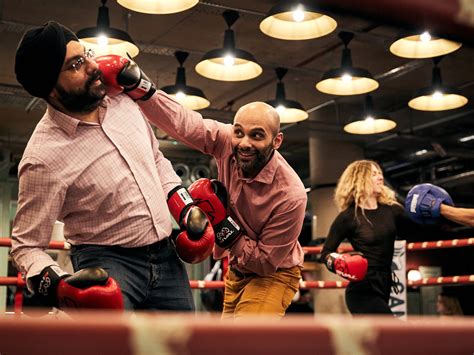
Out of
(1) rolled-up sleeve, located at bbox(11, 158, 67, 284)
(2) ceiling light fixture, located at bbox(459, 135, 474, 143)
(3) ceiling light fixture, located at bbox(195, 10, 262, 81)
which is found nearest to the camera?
(1) rolled-up sleeve, located at bbox(11, 158, 67, 284)

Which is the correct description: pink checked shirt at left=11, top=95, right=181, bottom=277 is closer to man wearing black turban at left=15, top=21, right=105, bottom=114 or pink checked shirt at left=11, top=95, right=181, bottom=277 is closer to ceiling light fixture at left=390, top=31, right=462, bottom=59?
man wearing black turban at left=15, top=21, right=105, bottom=114

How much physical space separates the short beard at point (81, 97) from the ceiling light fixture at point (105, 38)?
2817 mm

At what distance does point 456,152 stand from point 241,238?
8.46 metres

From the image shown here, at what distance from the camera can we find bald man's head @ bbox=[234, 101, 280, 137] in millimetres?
2518

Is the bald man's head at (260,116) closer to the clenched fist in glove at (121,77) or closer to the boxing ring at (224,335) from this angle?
the clenched fist in glove at (121,77)

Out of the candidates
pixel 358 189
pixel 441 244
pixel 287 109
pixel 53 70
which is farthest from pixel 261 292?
pixel 287 109

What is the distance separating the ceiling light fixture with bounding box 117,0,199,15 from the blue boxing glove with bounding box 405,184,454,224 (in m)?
1.83

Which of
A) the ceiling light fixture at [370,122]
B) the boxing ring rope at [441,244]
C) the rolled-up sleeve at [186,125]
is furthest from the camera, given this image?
the ceiling light fixture at [370,122]

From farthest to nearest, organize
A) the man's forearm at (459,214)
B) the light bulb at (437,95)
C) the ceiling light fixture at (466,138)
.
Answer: the ceiling light fixture at (466,138)
the light bulb at (437,95)
the man's forearm at (459,214)

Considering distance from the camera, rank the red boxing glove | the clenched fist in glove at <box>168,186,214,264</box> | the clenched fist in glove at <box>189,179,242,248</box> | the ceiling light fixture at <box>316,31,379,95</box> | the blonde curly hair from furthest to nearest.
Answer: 1. the ceiling light fixture at <box>316,31,379,95</box>
2. the blonde curly hair
3. the clenched fist in glove at <box>189,179,242,248</box>
4. the clenched fist in glove at <box>168,186,214,264</box>
5. the red boxing glove

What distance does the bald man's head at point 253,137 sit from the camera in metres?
2.50

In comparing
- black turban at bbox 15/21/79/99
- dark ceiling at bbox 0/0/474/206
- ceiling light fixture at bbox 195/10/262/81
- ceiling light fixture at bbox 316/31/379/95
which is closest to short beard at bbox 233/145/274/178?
black turban at bbox 15/21/79/99

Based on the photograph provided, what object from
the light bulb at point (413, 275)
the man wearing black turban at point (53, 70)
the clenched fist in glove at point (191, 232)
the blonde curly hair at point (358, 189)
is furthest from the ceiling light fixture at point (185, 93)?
the light bulb at point (413, 275)

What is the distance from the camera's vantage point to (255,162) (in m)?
2.52
